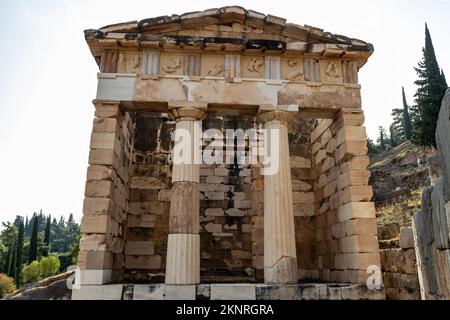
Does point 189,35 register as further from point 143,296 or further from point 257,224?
point 143,296

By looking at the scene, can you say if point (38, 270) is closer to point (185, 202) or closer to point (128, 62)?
point (128, 62)

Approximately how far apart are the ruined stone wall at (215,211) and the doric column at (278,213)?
74.6 inches

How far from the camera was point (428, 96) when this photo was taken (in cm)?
2958

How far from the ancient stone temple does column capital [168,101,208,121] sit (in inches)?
1.0

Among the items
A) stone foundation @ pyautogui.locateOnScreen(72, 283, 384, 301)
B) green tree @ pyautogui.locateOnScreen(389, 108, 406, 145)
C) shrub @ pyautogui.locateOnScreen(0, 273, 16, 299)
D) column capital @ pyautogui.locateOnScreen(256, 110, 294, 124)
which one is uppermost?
green tree @ pyautogui.locateOnScreen(389, 108, 406, 145)

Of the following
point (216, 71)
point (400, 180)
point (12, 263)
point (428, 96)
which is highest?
point (428, 96)

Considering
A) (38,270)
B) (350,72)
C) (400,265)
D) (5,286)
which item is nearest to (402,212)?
(400,265)

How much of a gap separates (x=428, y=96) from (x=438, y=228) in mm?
30674

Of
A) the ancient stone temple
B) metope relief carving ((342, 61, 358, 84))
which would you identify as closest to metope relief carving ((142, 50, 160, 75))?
the ancient stone temple

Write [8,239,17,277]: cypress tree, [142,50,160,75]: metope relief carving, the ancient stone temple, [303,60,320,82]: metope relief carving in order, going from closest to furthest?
the ancient stone temple, [142,50,160,75]: metope relief carving, [303,60,320,82]: metope relief carving, [8,239,17,277]: cypress tree

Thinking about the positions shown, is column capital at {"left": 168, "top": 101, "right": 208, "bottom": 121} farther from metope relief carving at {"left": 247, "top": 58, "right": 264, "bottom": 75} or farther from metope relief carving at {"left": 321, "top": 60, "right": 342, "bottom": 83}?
metope relief carving at {"left": 321, "top": 60, "right": 342, "bottom": 83}

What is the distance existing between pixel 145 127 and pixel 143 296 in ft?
19.3

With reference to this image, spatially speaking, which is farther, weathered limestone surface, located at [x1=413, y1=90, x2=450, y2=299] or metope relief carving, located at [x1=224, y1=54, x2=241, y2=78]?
metope relief carving, located at [x1=224, y1=54, x2=241, y2=78]

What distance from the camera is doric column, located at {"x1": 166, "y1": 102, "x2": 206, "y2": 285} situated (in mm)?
8188
